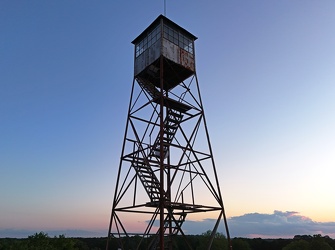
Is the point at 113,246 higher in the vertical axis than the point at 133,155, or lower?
lower

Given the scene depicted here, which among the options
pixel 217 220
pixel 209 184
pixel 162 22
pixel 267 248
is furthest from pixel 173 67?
pixel 267 248

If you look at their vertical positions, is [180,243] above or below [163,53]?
below

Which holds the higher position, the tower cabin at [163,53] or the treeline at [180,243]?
the tower cabin at [163,53]

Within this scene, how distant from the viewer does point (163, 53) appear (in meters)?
19.4

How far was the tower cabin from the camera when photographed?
783 inches

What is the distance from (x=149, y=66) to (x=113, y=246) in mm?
79517

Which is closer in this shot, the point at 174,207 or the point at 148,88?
the point at 174,207

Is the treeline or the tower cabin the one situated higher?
the tower cabin

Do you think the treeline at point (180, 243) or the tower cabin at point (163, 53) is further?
the treeline at point (180, 243)

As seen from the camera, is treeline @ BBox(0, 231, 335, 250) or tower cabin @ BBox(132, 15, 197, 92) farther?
treeline @ BBox(0, 231, 335, 250)

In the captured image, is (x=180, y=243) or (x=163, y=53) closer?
(x=163, y=53)

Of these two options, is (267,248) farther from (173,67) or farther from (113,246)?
(173,67)

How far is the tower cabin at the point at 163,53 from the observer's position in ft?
65.3

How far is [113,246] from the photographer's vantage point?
88688 mm
